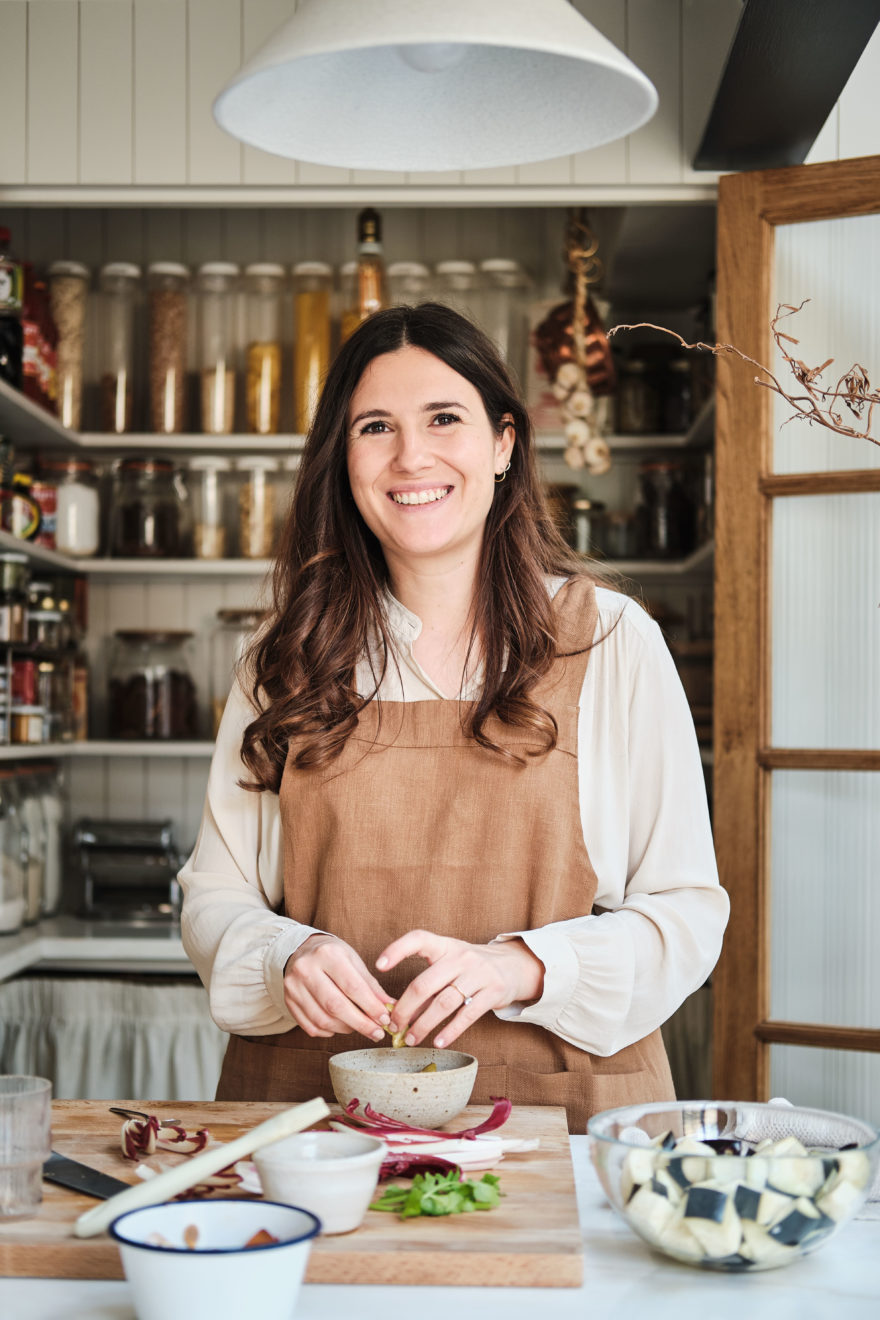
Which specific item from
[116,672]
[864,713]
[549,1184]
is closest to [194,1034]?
[116,672]

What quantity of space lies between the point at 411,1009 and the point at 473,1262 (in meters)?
0.34

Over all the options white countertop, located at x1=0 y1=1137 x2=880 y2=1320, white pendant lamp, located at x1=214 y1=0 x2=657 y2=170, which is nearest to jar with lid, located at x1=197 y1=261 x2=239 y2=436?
white pendant lamp, located at x1=214 y1=0 x2=657 y2=170

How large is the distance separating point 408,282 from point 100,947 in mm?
1804

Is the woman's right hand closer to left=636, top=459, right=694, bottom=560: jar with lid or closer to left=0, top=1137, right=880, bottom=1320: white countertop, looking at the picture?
left=0, top=1137, right=880, bottom=1320: white countertop

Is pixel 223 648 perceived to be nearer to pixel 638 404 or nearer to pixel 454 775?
pixel 638 404

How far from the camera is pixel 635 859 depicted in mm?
1599

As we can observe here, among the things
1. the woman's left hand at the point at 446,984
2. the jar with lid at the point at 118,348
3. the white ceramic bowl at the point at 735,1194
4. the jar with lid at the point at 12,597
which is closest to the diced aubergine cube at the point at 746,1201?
the white ceramic bowl at the point at 735,1194

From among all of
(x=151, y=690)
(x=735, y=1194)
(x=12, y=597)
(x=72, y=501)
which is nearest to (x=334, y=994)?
(x=735, y=1194)

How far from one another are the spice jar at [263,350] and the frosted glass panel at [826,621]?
1.50 metres

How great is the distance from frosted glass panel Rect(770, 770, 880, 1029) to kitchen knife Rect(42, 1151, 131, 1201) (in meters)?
1.67

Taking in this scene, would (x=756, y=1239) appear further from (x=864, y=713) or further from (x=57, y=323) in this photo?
(x=57, y=323)

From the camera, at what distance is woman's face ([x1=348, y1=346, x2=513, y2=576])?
1626 mm

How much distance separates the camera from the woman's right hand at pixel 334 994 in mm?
1299

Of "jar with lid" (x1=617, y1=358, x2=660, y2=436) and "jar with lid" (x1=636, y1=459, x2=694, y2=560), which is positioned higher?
"jar with lid" (x1=617, y1=358, x2=660, y2=436)
